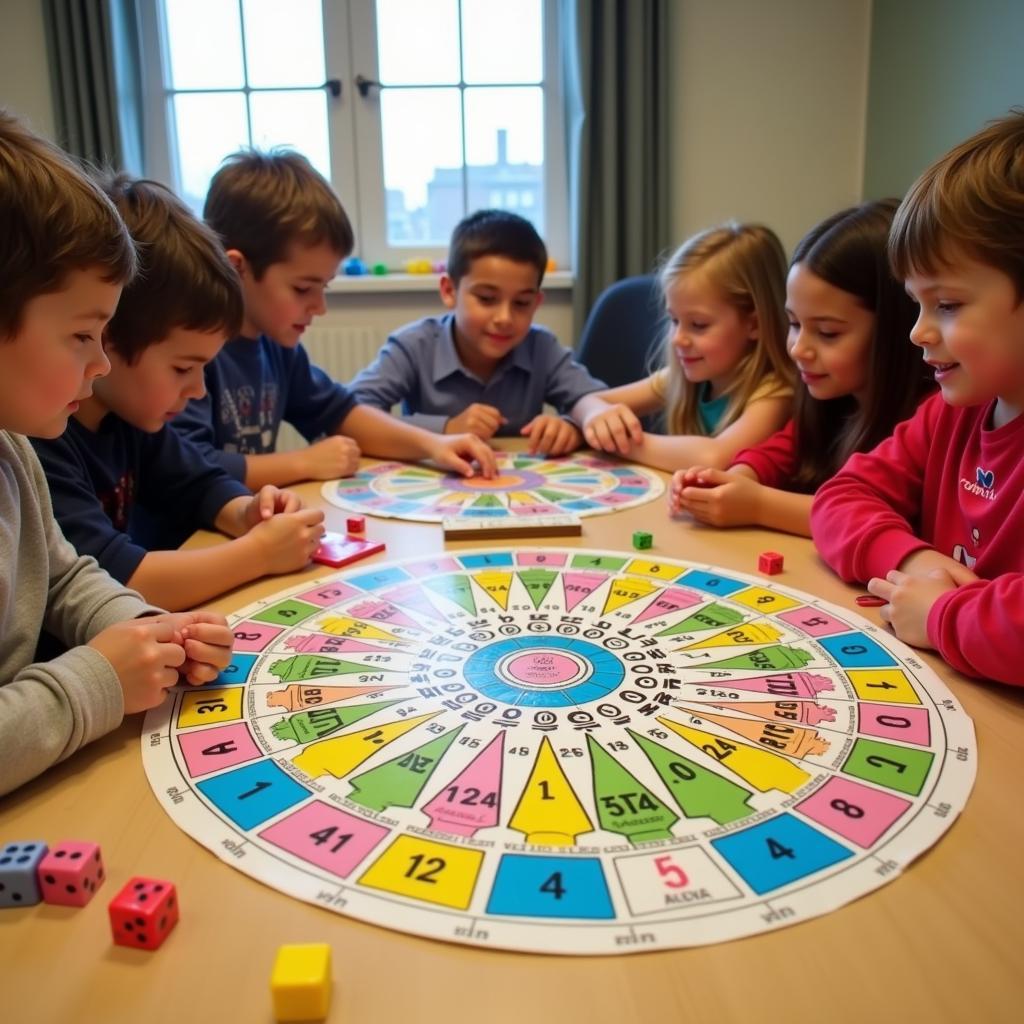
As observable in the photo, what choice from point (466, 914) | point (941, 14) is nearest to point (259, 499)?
point (466, 914)

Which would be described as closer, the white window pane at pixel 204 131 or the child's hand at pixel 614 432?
the child's hand at pixel 614 432

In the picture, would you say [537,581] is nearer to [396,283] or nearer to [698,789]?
[698,789]

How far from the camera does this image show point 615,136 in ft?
10.2

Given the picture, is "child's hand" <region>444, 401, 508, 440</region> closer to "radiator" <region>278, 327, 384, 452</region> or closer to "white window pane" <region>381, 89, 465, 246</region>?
"radiator" <region>278, 327, 384, 452</region>

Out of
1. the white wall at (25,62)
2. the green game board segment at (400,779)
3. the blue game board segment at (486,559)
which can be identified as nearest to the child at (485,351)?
the blue game board segment at (486,559)

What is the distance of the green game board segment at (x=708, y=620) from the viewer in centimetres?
91

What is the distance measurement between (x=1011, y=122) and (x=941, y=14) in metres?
2.17

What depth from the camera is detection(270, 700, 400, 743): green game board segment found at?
2.35ft

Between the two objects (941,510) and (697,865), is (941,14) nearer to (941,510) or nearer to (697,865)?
(941,510)

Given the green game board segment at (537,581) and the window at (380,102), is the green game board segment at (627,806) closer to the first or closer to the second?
the green game board segment at (537,581)

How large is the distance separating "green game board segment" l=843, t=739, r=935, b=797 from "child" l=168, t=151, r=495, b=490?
987mm

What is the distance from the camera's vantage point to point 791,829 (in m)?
0.58

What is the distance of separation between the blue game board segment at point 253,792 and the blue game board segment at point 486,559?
1.53ft

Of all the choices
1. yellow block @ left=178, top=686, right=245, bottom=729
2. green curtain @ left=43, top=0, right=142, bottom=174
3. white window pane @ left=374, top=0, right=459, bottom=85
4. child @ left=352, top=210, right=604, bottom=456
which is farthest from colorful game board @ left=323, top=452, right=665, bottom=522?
white window pane @ left=374, top=0, right=459, bottom=85
